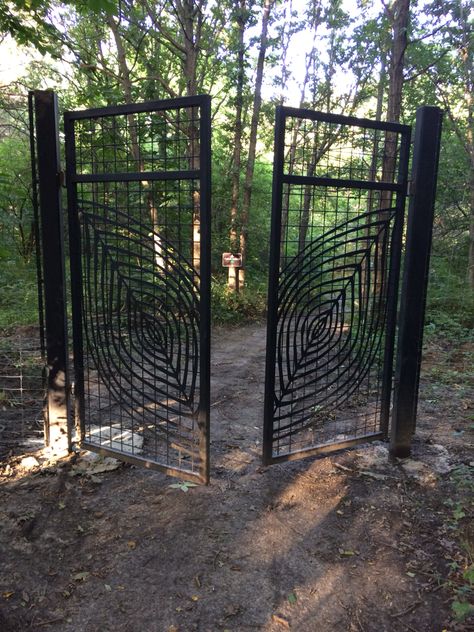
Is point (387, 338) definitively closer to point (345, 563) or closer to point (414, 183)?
point (414, 183)

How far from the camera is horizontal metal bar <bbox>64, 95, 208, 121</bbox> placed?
2.76m

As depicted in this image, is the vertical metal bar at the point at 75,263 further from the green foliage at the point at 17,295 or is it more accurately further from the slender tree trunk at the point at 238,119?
the slender tree trunk at the point at 238,119

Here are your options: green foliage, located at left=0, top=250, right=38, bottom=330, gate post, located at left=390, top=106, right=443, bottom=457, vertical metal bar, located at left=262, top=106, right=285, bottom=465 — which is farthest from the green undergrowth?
gate post, located at left=390, top=106, right=443, bottom=457

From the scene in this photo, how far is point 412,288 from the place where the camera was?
11.3 feet

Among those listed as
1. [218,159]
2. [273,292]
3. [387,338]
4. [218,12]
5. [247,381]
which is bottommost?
[247,381]

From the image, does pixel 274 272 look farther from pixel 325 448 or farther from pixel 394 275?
pixel 325 448

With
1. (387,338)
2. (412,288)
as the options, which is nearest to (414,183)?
(412,288)

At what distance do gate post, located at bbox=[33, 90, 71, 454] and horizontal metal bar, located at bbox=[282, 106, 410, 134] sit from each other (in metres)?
1.69

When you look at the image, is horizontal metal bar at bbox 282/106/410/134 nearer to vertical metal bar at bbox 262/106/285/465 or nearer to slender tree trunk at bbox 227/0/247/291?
vertical metal bar at bbox 262/106/285/465

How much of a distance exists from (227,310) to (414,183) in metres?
6.50

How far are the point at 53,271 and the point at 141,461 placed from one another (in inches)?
61.4

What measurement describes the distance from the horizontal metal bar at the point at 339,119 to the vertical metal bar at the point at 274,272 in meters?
0.08

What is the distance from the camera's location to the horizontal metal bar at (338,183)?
3027 mm

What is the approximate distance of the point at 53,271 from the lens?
11.1 feet
